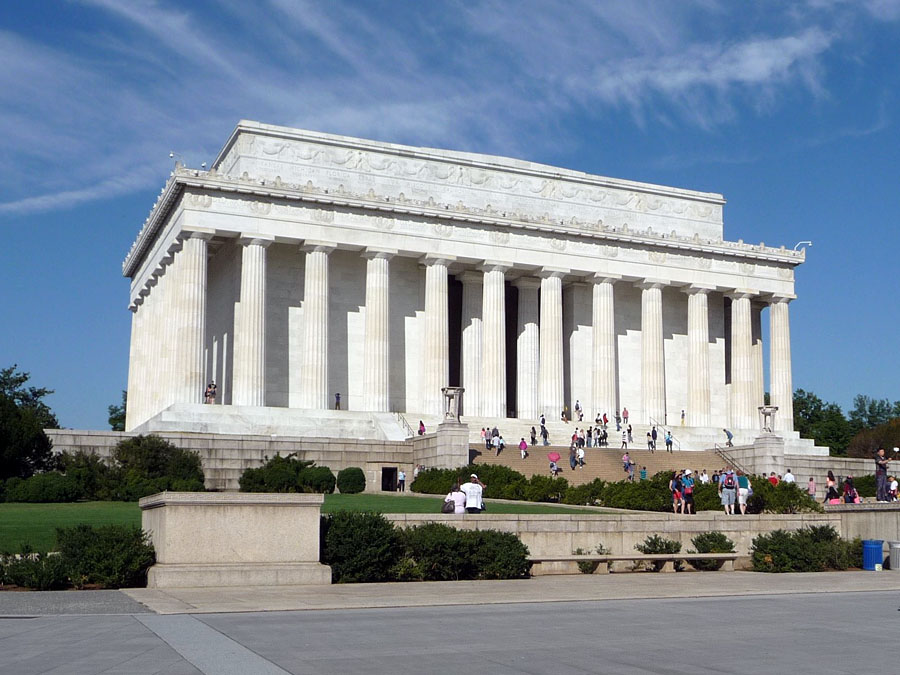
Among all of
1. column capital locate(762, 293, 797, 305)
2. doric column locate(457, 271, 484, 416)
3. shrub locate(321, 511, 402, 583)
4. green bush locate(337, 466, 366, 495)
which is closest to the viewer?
shrub locate(321, 511, 402, 583)

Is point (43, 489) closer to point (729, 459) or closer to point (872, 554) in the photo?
point (872, 554)

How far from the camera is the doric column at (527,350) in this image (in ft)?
227

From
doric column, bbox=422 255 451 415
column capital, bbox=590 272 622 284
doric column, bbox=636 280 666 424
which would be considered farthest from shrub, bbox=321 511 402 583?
doric column, bbox=636 280 666 424

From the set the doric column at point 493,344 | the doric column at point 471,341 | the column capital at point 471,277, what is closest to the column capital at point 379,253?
the doric column at point 493,344

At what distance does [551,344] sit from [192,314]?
2150 cm

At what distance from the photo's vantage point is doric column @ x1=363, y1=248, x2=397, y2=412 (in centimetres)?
6347

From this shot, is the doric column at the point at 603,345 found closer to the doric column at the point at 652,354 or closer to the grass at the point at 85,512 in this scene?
the doric column at the point at 652,354

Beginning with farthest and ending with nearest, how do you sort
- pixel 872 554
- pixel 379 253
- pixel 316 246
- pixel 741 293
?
pixel 741 293
pixel 379 253
pixel 316 246
pixel 872 554

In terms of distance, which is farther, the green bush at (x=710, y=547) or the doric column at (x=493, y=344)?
the doric column at (x=493, y=344)

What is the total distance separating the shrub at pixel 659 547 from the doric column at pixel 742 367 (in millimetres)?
48278

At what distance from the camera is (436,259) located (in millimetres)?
65750

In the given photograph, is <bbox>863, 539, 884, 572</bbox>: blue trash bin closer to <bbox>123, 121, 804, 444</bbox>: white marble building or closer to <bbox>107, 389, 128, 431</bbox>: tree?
<bbox>123, 121, 804, 444</bbox>: white marble building

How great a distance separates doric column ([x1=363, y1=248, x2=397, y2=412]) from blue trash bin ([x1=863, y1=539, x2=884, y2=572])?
123ft

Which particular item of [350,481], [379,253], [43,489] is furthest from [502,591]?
[379,253]
